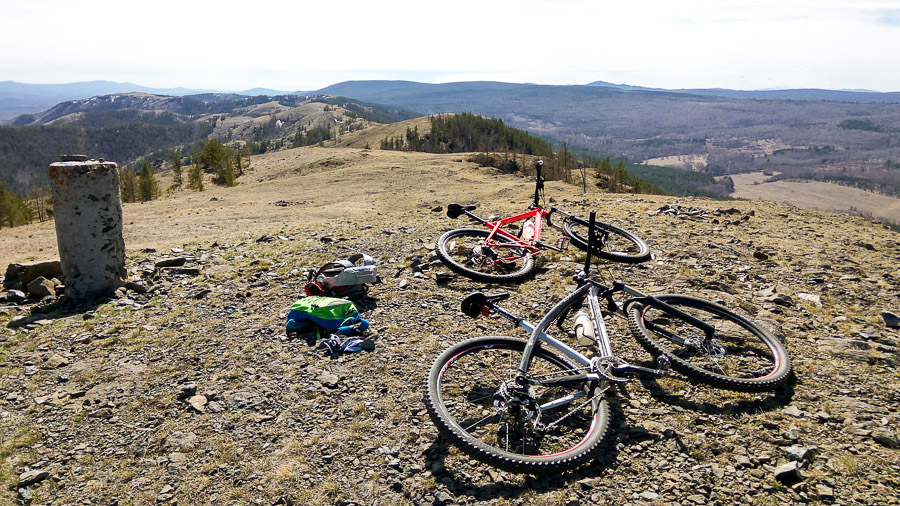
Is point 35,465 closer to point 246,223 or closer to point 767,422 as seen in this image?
point 767,422

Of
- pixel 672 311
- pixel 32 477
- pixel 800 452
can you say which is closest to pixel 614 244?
pixel 672 311

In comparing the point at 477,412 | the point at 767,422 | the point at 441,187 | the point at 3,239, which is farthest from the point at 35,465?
the point at 441,187

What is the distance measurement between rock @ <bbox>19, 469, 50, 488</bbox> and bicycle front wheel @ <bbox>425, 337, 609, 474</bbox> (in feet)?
12.5

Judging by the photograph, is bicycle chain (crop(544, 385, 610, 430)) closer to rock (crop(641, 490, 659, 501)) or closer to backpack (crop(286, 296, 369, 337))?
rock (crop(641, 490, 659, 501))

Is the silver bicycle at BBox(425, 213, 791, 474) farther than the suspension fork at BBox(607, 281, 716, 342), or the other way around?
the suspension fork at BBox(607, 281, 716, 342)

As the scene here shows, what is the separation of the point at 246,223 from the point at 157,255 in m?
9.77

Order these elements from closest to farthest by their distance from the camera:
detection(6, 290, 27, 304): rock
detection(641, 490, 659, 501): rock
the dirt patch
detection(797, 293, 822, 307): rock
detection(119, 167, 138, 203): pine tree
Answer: detection(641, 490, 659, 501): rock
detection(797, 293, 822, 307): rock
detection(6, 290, 27, 304): rock
detection(119, 167, 138, 203): pine tree
the dirt patch

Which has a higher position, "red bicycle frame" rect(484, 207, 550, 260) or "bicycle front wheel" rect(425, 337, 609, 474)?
"red bicycle frame" rect(484, 207, 550, 260)

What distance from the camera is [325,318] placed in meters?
7.00

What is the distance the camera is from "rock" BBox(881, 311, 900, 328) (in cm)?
→ 661

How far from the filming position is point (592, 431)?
423 centimetres

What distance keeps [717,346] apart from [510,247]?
15.9 ft

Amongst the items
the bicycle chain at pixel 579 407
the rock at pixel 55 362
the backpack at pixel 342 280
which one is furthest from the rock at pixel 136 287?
the bicycle chain at pixel 579 407

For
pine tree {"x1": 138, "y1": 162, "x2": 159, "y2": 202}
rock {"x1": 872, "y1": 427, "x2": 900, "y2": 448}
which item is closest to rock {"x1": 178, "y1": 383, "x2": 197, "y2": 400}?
rock {"x1": 872, "y1": 427, "x2": 900, "y2": 448}
